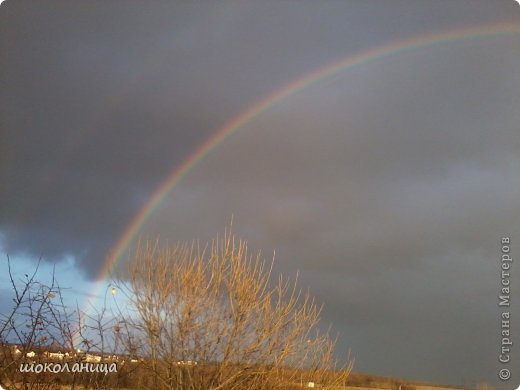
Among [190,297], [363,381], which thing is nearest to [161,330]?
[190,297]

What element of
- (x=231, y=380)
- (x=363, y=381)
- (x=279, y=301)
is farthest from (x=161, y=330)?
(x=363, y=381)

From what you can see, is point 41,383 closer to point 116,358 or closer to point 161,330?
point 116,358

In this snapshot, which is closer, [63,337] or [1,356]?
[1,356]

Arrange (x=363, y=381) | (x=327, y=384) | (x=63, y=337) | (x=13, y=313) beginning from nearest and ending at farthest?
(x=13, y=313) < (x=63, y=337) < (x=327, y=384) < (x=363, y=381)

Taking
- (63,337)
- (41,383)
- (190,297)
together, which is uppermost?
(190,297)

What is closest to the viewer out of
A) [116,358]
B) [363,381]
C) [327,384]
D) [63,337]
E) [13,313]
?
[13,313]

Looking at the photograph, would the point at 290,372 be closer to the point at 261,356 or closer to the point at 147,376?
the point at 261,356

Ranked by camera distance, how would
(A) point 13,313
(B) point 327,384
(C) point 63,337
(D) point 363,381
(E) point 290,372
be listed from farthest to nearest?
(D) point 363,381, (B) point 327,384, (E) point 290,372, (C) point 63,337, (A) point 13,313

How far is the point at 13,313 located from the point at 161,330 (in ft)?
7.19

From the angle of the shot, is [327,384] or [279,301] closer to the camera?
[279,301]

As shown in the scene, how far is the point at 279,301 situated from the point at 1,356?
363 cm

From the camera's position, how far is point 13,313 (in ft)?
18.6

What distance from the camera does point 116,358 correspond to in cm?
705

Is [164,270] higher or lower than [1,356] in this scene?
higher
